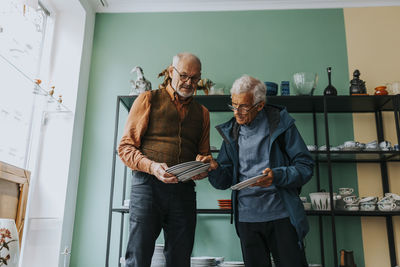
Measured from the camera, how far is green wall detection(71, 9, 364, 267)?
327cm

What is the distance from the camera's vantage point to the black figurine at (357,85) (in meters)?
3.20

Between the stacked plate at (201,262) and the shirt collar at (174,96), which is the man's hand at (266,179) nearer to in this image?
the shirt collar at (174,96)

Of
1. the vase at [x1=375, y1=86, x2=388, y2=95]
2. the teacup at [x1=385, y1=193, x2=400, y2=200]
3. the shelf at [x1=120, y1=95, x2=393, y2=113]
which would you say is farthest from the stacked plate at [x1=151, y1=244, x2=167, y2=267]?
the vase at [x1=375, y1=86, x2=388, y2=95]

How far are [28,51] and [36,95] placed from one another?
389 millimetres

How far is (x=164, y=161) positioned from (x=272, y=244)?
0.71m

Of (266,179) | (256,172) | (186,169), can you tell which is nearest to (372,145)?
(256,172)

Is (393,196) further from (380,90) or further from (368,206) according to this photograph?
(380,90)

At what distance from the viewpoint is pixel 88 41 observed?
12.0ft

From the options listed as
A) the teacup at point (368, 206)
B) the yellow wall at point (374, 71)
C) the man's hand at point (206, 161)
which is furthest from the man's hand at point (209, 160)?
the yellow wall at point (374, 71)

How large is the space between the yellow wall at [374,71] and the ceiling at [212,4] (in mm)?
81

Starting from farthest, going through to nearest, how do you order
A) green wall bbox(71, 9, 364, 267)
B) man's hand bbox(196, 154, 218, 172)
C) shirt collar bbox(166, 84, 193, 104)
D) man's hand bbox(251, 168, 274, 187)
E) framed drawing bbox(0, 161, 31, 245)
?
green wall bbox(71, 9, 364, 267)
framed drawing bbox(0, 161, 31, 245)
shirt collar bbox(166, 84, 193, 104)
man's hand bbox(196, 154, 218, 172)
man's hand bbox(251, 168, 274, 187)

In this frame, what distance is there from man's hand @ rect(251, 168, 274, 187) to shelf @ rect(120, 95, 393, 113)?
1415 mm

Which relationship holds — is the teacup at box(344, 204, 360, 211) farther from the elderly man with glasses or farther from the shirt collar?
the shirt collar

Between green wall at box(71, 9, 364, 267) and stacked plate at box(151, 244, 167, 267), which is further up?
green wall at box(71, 9, 364, 267)
